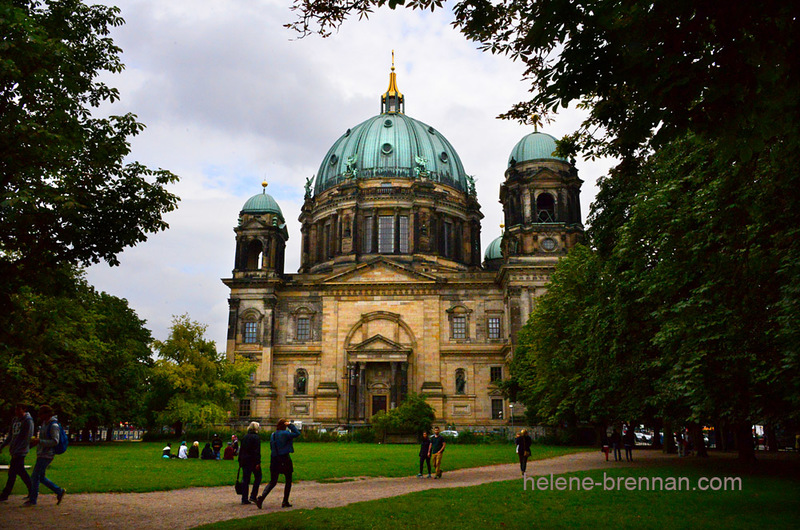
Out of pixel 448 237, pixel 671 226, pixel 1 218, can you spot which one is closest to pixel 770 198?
pixel 671 226

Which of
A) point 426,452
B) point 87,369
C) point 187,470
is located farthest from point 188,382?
point 426,452

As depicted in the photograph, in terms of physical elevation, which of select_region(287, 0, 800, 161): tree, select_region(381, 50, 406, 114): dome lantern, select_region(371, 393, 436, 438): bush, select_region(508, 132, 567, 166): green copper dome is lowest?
select_region(371, 393, 436, 438): bush

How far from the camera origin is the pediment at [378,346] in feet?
199

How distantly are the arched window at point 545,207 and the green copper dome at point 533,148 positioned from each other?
11.6 ft

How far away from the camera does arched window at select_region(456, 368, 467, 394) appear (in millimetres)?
61281

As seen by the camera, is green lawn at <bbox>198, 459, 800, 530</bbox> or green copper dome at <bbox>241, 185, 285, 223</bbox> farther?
green copper dome at <bbox>241, 185, 285, 223</bbox>

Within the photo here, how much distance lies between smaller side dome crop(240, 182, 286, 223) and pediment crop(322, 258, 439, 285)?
9677 millimetres

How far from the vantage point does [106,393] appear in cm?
4481

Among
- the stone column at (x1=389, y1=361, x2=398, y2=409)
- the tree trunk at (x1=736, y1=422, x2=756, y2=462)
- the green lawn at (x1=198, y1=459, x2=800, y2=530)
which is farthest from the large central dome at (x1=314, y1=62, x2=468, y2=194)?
the green lawn at (x1=198, y1=459, x2=800, y2=530)

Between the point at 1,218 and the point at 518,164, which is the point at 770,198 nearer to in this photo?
the point at 1,218

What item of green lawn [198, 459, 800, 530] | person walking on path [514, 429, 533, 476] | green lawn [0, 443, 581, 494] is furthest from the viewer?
person walking on path [514, 429, 533, 476]

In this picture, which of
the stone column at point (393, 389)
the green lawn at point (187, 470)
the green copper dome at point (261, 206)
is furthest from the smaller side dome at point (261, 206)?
the green lawn at point (187, 470)

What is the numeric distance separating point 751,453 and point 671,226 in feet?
40.7

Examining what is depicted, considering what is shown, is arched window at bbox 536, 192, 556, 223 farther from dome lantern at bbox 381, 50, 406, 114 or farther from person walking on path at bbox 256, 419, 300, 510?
person walking on path at bbox 256, 419, 300, 510
